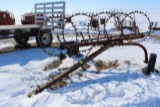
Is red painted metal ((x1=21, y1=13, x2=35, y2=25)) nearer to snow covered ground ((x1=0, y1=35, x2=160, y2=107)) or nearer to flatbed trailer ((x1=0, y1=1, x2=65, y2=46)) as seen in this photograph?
flatbed trailer ((x1=0, y1=1, x2=65, y2=46))

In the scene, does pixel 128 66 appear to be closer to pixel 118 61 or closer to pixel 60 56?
pixel 118 61

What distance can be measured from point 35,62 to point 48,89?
107 inches

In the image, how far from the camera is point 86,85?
6828 mm

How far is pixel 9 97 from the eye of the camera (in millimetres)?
6254

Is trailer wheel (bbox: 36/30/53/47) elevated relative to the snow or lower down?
elevated

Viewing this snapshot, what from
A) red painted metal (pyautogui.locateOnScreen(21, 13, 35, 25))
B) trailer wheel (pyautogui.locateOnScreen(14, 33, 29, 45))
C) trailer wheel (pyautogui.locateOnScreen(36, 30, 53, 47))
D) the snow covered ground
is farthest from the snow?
red painted metal (pyautogui.locateOnScreen(21, 13, 35, 25))

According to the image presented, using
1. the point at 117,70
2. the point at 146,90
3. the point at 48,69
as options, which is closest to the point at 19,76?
the point at 48,69

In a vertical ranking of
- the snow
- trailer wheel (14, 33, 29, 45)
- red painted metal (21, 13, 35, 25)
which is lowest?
the snow

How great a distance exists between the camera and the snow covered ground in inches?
232

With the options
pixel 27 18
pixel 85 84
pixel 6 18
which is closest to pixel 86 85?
pixel 85 84

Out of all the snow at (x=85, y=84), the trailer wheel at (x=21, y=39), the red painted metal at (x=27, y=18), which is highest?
the red painted metal at (x=27, y=18)

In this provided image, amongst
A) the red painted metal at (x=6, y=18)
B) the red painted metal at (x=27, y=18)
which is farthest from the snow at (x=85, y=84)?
the red painted metal at (x=27, y=18)

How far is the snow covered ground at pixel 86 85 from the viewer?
5.90 metres

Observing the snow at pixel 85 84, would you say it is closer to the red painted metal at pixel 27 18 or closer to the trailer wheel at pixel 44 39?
the trailer wheel at pixel 44 39
